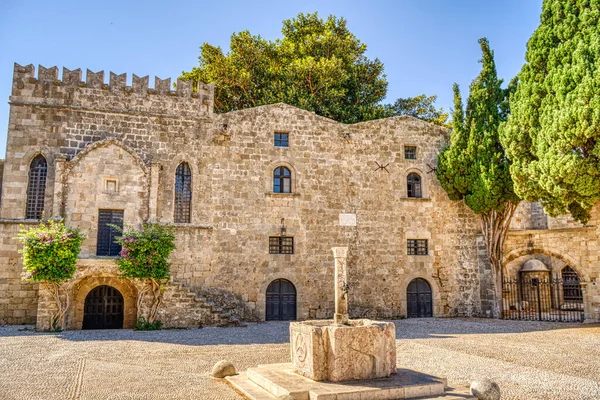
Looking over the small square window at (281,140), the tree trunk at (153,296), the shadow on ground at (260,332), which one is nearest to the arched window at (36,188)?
the shadow on ground at (260,332)

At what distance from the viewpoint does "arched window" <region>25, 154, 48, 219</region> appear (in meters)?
16.1

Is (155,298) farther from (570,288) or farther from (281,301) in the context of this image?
(570,288)

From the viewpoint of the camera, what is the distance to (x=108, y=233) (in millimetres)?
16281

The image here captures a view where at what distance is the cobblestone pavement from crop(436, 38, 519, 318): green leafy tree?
179 inches

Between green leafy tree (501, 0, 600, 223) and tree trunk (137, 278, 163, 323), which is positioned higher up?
green leafy tree (501, 0, 600, 223)

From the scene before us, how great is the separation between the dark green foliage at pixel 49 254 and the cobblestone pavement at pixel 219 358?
5.31 feet

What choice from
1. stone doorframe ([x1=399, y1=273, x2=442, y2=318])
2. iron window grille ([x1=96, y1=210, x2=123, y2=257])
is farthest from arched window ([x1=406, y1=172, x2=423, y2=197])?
iron window grille ([x1=96, y1=210, x2=123, y2=257])

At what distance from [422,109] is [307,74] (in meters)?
7.35

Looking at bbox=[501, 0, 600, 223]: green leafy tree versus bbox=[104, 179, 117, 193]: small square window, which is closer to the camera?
bbox=[501, 0, 600, 223]: green leafy tree

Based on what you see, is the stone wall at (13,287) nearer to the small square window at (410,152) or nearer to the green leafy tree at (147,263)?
the green leafy tree at (147,263)

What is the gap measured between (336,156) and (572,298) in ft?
46.6

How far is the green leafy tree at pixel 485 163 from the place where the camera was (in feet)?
58.9

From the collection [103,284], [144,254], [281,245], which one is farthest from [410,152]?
[103,284]

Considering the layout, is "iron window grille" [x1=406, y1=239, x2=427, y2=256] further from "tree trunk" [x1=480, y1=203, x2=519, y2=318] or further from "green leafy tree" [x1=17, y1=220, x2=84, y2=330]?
"green leafy tree" [x1=17, y1=220, x2=84, y2=330]
